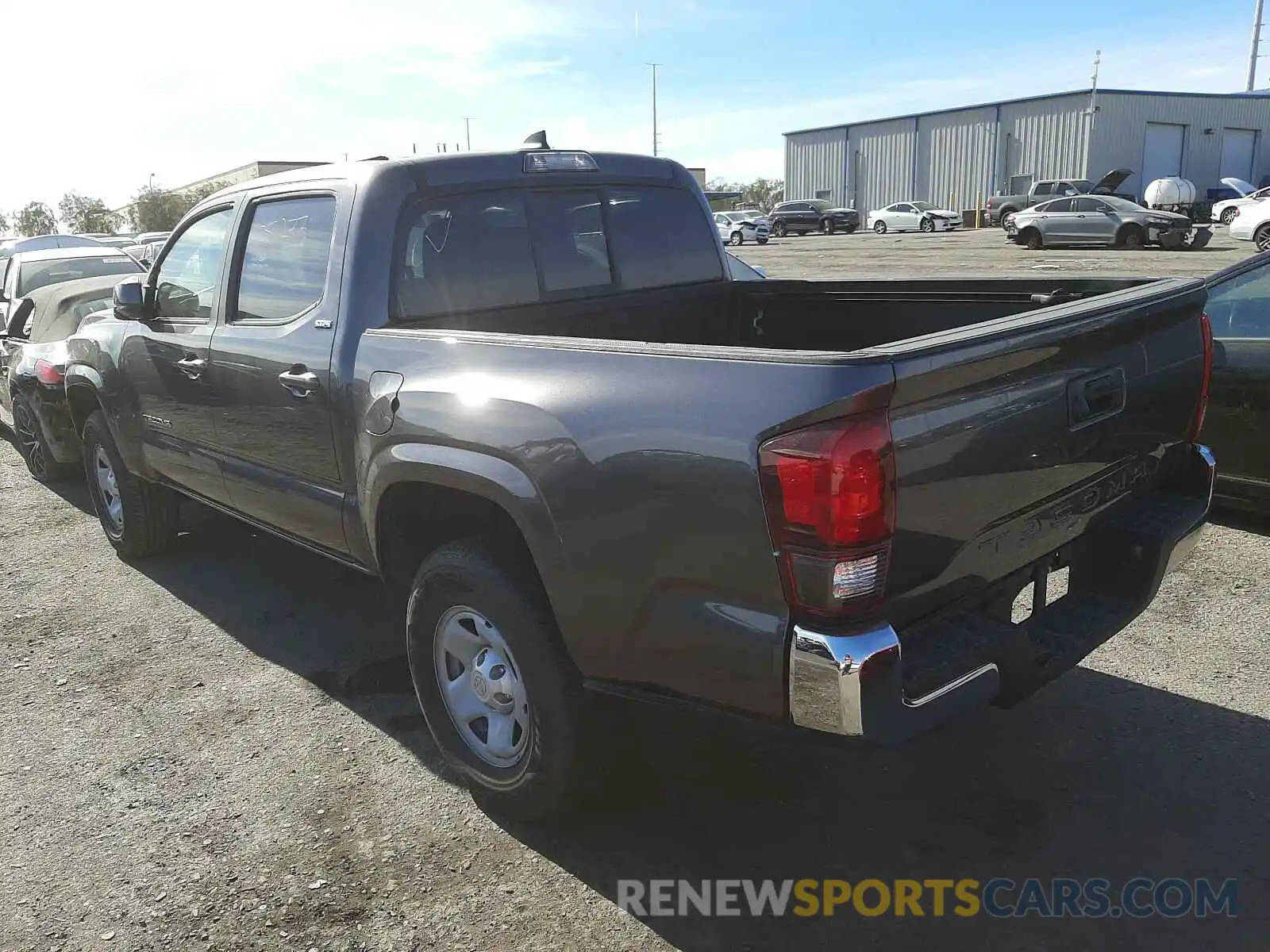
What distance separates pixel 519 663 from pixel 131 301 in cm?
301

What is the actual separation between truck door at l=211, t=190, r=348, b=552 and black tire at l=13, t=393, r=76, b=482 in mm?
4225

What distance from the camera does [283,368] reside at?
12.2 feet

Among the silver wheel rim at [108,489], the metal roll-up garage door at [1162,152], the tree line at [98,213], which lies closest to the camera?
the silver wheel rim at [108,489]

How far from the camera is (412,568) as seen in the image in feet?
11.5

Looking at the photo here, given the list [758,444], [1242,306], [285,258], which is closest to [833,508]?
[758,444]

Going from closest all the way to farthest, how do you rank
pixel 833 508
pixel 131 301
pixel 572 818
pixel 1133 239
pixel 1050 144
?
pixel 833 508 < pixel 572 818 < pixel 131 301 < pixel 1133 239 < pixel 1050 144

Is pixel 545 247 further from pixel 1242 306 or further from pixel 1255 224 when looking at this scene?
pixel 1255 224

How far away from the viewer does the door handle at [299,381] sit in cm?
356

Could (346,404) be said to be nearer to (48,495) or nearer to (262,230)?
(262,230)

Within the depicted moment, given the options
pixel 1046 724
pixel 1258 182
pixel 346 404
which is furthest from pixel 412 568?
pixel 1258 182

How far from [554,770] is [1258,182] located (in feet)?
203

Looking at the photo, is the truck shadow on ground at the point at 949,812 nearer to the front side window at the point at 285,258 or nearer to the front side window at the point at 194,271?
the front side window at the point at 285,258

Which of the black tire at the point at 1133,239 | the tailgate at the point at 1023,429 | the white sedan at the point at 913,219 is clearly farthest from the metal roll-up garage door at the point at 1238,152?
the tailgate at the point at 1023,429

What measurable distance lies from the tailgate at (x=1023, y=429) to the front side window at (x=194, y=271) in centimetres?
329
